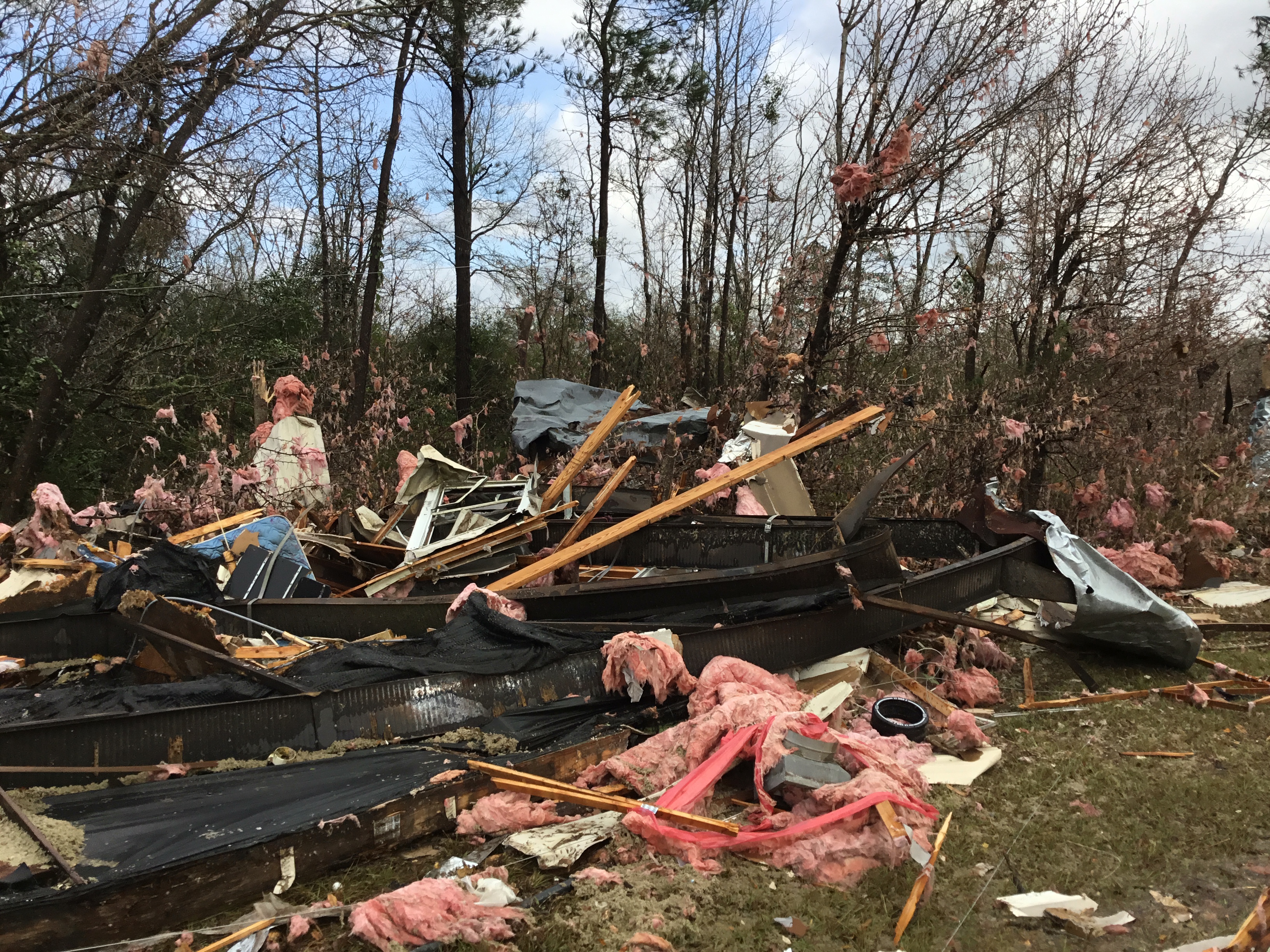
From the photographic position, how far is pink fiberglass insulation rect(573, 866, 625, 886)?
2963 mm

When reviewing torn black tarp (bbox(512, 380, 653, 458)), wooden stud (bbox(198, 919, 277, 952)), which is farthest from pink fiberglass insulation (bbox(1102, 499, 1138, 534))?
wooden stud (bbox(198, 919, 277, 952))

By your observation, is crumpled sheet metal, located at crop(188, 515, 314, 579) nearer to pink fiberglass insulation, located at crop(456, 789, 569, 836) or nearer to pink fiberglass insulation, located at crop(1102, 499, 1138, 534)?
pink fiberglass insulation, located at crop(456, 789, 569, 836)

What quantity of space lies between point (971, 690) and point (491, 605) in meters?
3.11

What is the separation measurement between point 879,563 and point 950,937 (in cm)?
326

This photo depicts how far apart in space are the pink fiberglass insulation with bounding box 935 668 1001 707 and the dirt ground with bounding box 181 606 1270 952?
585 millimetres

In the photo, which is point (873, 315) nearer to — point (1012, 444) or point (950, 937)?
point (1012, 444)

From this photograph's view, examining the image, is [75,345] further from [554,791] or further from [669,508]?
[554,791]

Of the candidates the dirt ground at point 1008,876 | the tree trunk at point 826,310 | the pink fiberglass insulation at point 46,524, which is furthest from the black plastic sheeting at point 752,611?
the pink fiberglass insulation at point 46,524

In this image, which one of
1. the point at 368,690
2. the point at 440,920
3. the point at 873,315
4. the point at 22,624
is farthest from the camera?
the point at 873,315

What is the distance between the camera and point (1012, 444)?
9188 millimetres

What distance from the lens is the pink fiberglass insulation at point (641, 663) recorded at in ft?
14.2

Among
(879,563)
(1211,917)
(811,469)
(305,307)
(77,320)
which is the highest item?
(305,307)

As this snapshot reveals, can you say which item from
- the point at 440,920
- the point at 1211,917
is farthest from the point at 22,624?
the point at 1211,917

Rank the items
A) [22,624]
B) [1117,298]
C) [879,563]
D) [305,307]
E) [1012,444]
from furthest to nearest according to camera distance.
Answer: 1. [305,307]
2. [1117,298]
3. [1012,444]
4. [879,563]
5. [22,624]
